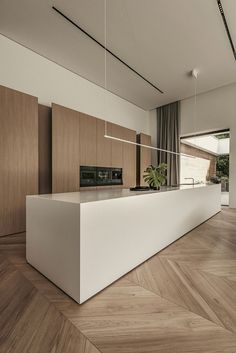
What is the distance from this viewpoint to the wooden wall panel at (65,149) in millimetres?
3521

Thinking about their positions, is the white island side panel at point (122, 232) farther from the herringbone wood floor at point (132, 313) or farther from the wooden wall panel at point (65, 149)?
the wooden wall panel at point (65, 149)

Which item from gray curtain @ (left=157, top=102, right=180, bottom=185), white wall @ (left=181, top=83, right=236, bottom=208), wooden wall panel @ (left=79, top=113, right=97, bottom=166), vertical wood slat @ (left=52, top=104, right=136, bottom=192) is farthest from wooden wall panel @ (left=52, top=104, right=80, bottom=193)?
white wall @ (left=181, top=83, right=236, bottom=208)

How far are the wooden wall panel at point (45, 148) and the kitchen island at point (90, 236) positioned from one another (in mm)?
1735

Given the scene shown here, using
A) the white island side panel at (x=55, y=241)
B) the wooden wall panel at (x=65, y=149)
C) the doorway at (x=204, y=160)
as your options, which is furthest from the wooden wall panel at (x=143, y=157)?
the white island side panel at (x=55, y=241)

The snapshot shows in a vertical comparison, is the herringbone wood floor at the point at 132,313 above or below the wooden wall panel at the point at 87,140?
below

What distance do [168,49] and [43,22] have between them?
2206 mm

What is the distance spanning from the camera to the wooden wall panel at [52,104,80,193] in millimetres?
3521

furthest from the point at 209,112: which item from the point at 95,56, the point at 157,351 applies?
the point at 157,351

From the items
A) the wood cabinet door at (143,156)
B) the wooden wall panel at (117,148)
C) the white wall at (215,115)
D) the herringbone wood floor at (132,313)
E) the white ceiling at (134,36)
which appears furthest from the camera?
the wood cabinet door at (143,156)

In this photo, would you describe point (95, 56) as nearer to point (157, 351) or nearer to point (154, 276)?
point (154, 276)

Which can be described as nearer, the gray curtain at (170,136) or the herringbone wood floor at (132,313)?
the herringbone wood floor at (132,313)

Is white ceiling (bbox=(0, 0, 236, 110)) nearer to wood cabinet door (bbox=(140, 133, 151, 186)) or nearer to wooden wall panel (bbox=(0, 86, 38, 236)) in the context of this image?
wooden wall panel (bbox=(0, 86, 38, 236))

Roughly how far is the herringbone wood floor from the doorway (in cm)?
469

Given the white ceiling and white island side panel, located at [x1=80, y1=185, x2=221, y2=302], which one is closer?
white island side panel, located at [x1=80, y1=185, x2=221, y2=302]
